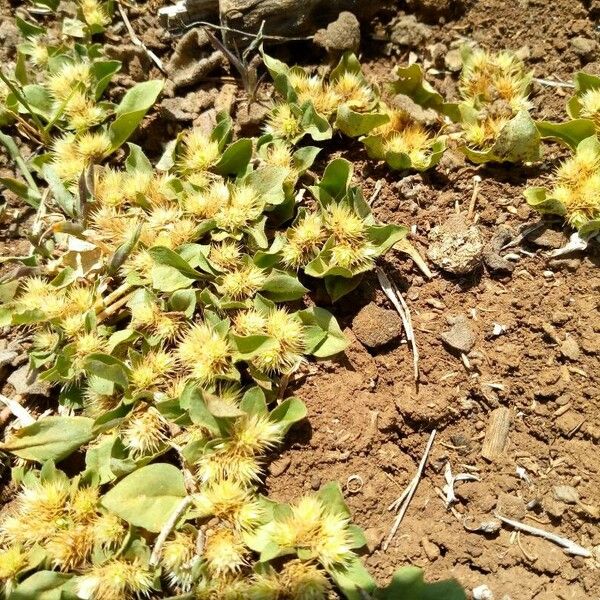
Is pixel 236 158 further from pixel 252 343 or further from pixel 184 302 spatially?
pixel 252 343

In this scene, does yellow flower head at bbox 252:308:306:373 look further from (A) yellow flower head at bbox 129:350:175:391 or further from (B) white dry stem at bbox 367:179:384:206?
(B) white dry stem at bbox 367:179:384:206

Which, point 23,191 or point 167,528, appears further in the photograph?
point 23,191

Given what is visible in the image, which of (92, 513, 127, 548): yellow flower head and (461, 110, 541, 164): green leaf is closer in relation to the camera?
(92, 513, 127, 548): yellow flower head

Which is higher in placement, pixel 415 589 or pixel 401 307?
pixel 401 307

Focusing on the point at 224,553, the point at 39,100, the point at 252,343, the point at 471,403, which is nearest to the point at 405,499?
the point at 471,403

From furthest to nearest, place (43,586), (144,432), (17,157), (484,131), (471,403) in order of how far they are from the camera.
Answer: (17,157)
(484,131)
(471,403)
(144,432)
(43,586)

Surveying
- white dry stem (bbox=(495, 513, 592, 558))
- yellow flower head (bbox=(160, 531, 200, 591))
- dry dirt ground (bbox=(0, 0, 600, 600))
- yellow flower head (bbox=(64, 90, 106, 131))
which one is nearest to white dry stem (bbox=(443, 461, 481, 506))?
dry dirt ground (bbox=(0, 0, 600, 600))

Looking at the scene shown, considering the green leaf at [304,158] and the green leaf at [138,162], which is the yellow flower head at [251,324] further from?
the green leaf at [138,162]
